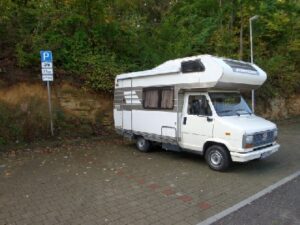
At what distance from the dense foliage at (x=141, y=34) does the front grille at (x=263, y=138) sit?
7.06 meters

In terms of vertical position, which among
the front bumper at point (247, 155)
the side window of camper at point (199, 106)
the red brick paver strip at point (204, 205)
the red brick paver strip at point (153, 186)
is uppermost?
the side window of camper at point (199, 106)

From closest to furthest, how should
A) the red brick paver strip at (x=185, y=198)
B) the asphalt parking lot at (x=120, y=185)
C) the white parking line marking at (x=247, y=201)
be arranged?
the white parking line marking at (x=247, y=201), the asphalt parking lot at (x=120, y=185), the red brick paver strip at (x=185, y=198)

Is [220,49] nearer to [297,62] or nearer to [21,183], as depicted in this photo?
[297,62]

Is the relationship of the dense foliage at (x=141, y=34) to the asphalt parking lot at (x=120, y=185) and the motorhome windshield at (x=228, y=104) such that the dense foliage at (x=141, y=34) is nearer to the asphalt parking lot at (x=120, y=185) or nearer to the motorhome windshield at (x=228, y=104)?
the asphalt parking lot at (x=120, y=185)

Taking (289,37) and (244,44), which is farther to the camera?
(289,37)

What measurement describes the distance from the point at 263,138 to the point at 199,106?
5.96 feet

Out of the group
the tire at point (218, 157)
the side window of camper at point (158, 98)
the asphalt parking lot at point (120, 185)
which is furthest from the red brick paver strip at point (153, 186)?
the side window of camper at point (158, 98)

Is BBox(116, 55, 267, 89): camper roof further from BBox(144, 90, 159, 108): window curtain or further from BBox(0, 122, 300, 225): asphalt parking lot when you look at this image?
→ BBox(0, 122, 300, 225): asphalt parking lot

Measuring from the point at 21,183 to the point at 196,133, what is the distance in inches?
176

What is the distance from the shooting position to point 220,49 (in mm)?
19125

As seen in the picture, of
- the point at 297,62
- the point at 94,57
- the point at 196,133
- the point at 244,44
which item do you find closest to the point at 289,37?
the point at 297,62

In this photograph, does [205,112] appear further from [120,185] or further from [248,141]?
[120,185]

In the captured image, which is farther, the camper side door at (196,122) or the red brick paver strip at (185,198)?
the camper side door at (196,122)

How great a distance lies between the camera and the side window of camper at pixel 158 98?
362 inches
